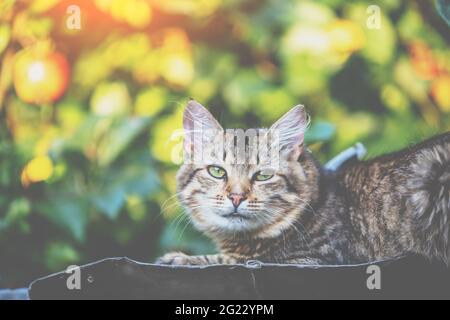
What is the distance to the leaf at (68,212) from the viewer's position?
2.90 m

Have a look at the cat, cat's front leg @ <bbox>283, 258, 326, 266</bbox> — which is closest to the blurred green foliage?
the cat

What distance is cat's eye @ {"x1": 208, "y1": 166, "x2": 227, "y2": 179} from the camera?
8.66 ft

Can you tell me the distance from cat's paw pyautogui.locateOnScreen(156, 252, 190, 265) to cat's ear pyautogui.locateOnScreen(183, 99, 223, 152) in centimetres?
36

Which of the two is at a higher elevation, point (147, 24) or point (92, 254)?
point (147, 24)

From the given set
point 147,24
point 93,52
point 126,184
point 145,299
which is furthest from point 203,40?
point 145,299

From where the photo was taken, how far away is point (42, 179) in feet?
9.59

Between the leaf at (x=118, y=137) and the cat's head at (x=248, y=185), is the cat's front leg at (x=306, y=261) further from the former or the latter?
the leaf at (x=118, y=137)

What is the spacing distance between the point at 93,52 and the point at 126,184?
0.50m

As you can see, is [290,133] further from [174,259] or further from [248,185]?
[174,259]

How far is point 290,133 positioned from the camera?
8.80 feet

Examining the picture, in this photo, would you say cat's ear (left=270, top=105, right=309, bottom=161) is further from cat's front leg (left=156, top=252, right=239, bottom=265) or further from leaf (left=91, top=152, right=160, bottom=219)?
leaf (left=91, top=152, right=160, bottom=219)
